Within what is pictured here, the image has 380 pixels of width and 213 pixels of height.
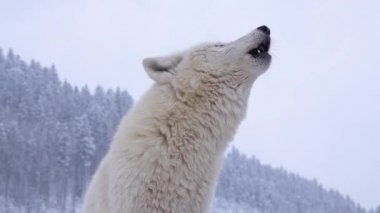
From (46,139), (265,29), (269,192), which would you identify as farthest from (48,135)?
(265,29)

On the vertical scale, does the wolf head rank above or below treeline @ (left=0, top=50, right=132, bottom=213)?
below

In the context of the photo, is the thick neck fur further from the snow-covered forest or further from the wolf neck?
the snow-covered forest

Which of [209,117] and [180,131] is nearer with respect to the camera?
[180,131]

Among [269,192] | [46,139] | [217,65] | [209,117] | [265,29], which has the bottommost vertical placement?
[209,117]

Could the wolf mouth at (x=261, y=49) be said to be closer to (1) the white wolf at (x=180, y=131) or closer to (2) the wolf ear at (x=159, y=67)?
(1) the white wolf at (x=180, y=131)

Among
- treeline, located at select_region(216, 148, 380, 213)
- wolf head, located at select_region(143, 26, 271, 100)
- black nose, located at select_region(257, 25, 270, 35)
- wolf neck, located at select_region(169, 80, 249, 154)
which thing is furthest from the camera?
treeline, located at select_region(216, 148, 380, 213)

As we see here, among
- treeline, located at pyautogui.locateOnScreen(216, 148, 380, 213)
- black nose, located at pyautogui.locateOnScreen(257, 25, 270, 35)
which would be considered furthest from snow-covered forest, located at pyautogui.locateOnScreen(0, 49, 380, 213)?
black nose, located at pyautogui.locateOnScreen(257, 25, 270, 35)

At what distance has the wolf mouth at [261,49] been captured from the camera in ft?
21.0

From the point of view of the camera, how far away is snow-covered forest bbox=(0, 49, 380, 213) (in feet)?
301

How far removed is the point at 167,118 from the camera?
5.77 m

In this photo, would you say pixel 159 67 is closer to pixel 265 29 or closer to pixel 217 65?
pixel 217 65

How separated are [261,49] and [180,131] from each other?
1.38m

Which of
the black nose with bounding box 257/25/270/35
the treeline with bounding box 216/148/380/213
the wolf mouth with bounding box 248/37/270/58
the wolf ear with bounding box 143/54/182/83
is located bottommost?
the wolf ear with bounding box 143/54/182/83

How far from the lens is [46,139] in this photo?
323 ft
